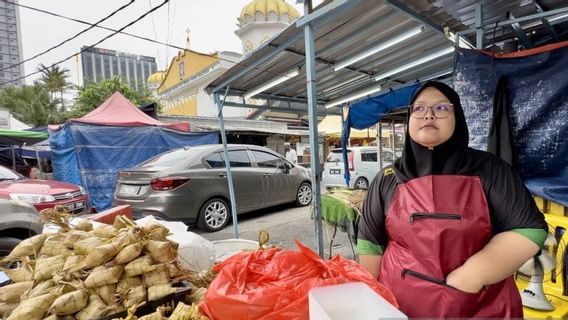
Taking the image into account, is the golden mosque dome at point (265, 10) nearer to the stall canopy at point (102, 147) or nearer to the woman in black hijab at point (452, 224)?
the stall canopy at point (102, 147)

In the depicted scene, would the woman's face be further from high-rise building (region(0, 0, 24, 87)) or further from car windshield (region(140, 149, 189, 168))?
high-rise building (region(0, 0, 24, 87))

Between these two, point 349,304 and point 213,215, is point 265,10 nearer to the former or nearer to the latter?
point 213,215

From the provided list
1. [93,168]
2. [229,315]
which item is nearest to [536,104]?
[229,315]

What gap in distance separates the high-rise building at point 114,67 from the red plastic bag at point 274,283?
2814 centimetres

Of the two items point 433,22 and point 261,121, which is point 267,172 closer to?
point 433,22

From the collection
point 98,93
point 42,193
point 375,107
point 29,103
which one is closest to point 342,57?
point 375,107

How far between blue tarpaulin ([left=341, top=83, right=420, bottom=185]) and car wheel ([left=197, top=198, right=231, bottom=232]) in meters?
2.97

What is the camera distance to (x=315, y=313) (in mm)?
958

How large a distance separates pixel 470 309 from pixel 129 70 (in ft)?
108

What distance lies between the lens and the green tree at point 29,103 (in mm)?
23984

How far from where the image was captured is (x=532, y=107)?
8.58ft

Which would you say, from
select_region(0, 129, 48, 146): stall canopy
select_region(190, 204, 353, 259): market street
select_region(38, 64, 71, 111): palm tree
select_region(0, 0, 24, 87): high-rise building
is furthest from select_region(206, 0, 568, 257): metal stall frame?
select_region(38, 64, 71, 111): palm tree

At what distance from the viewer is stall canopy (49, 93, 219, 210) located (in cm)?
834

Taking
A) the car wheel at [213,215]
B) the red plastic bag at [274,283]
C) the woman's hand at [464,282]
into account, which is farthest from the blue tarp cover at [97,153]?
the woman's hand at [464,282]
